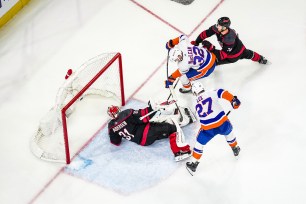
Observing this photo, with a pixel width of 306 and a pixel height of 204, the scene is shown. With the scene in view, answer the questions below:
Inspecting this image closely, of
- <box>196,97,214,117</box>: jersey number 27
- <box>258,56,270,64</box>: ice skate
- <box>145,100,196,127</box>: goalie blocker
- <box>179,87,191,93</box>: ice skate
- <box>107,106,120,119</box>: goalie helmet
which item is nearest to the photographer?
<box>196,97,214,117</box>: jersey number 27

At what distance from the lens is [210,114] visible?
19.1 ft

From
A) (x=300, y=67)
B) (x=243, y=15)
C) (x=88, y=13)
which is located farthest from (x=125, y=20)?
(x=300, y=67)

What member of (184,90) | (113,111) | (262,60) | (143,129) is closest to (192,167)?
(143,129)

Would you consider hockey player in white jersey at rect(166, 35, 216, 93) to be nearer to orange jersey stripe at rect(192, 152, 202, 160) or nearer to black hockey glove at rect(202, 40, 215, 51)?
black hockey glove at rect(202, 40, 215, 51)

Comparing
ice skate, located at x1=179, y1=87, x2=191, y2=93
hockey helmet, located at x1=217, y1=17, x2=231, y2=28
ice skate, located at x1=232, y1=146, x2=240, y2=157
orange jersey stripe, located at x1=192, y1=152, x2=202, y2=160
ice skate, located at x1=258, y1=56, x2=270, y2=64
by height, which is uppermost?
hockey helmet, located at x1=217, y1=17, x2=231, y2=28

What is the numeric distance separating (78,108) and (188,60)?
1.21m

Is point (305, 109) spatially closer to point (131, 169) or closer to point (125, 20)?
point (131, 169)

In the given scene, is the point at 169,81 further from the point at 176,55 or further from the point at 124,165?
the point at 124,165

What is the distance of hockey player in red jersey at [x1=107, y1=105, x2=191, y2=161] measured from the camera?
6262mm

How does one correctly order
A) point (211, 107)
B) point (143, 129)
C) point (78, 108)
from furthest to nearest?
1. point (78, 108)
2. point (143, 129)
3. point (211, 107)

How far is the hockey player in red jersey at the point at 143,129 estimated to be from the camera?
20.5 ft

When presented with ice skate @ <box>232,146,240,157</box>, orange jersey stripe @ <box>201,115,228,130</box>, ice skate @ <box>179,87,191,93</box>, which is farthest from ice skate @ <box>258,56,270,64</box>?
orange jersey stripe @ <box>201,115,228,130</box>

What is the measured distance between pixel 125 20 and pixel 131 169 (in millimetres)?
2061

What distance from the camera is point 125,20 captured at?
7.70 meters
